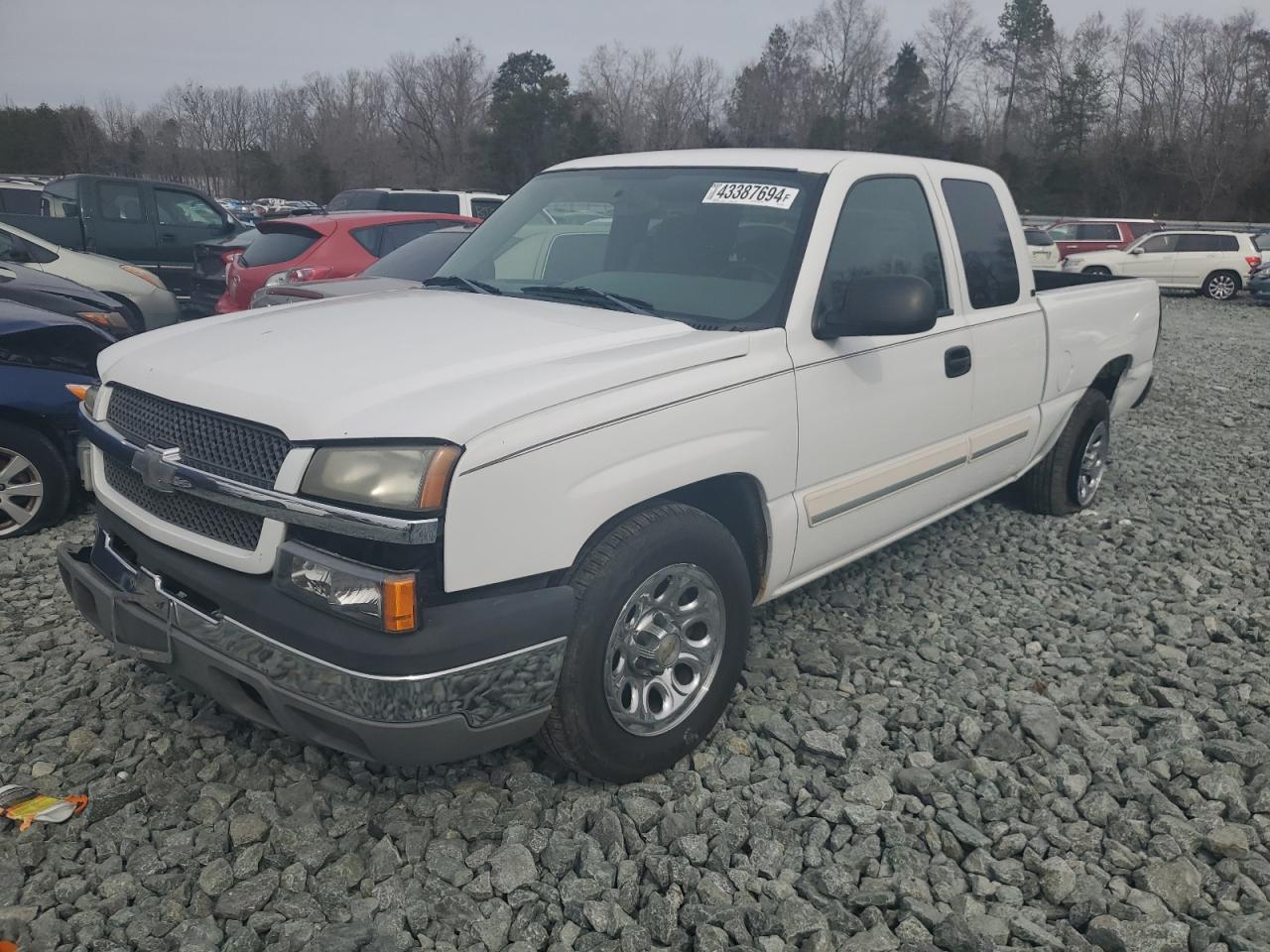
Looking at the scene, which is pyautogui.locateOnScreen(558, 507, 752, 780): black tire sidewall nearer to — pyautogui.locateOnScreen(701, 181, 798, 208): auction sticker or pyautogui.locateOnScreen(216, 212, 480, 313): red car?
pyautogui.locateOnScreen(701, 181, 798, 208): auction sticker

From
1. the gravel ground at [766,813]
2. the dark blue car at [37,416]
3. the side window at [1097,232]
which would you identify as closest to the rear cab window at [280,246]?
the dark blue car at [37,416]

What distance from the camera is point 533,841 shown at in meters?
2.78

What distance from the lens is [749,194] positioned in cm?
360

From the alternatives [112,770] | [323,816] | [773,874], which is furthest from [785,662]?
[112,770]

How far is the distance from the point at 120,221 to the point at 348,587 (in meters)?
12.3

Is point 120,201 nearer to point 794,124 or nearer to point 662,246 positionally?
point 662,246

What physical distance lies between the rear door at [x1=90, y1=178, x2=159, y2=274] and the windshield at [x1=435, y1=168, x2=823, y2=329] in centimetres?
1038

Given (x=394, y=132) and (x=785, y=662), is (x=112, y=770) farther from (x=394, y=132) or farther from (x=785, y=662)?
(x=394, y=132)

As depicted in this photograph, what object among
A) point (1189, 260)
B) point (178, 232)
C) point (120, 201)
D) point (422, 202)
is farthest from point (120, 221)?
point (1189, 260)

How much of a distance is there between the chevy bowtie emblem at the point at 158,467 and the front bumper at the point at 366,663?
8.4 inches

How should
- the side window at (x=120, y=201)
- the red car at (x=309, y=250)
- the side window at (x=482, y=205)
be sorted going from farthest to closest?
the side window at (x=482, y=205) → the side window at (x=120, y=201) → the red car at (x=309, y=250)

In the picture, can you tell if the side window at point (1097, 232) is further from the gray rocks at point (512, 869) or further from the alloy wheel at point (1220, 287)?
the gray rocks at point (512, 869)

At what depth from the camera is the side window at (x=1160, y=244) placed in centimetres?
2269

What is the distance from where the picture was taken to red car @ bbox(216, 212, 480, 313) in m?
8.66
